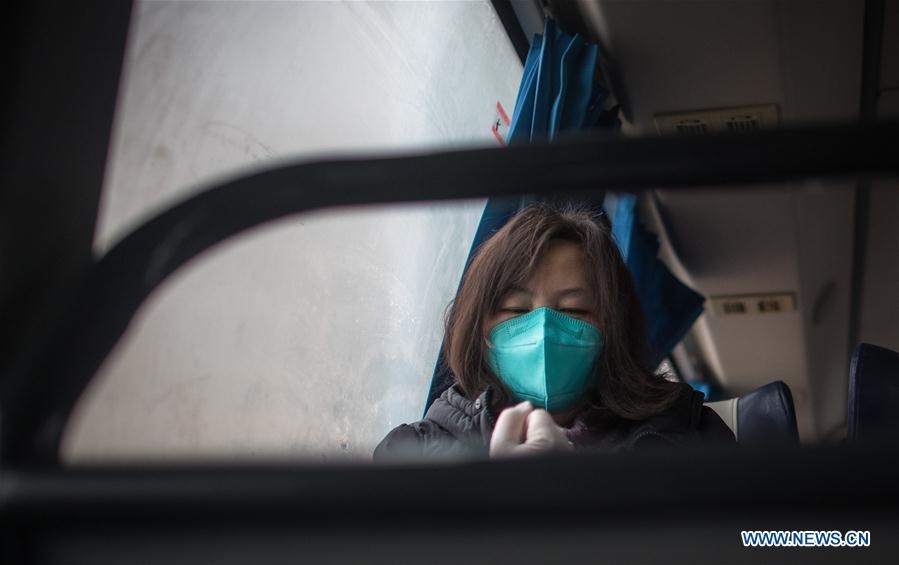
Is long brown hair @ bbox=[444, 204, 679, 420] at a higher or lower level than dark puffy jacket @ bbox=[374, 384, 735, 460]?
higher

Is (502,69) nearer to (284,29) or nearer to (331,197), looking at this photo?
(284,29)

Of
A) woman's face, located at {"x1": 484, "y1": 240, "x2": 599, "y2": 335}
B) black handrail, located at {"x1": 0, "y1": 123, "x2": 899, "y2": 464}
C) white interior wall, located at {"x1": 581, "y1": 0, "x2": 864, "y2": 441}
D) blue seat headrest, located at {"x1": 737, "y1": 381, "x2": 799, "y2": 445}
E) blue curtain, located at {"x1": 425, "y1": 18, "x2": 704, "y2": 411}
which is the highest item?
white interior wall, located at {"x1": 581, "y1": 0, "x2": 864, "y2": 441}

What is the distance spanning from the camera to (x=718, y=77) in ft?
8.19

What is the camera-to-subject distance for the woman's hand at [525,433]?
3.83ft

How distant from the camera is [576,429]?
144 cm

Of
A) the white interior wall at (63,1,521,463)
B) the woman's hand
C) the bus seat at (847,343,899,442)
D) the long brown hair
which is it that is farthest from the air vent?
the woman's hand

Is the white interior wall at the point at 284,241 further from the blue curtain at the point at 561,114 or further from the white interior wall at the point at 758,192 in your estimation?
the white interior wall at the point at 758,192

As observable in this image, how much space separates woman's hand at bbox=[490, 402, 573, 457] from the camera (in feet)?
3.83

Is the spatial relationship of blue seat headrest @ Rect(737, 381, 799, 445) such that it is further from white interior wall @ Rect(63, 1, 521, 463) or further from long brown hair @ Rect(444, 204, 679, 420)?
white interior wall @ Rect(63, 1, 521, 463)

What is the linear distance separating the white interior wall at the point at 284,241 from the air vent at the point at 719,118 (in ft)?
2.71

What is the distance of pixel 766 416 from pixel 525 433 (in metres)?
0.52

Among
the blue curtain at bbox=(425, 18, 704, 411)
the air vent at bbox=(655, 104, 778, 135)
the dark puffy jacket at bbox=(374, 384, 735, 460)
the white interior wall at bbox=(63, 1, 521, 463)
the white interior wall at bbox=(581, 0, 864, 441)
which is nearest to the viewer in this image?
the white interior wall at bbox=(63, 1, 521, 463)

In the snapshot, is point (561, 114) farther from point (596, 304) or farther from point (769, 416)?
point (769, 416)

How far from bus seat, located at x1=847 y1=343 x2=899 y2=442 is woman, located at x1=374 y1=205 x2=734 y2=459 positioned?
199mm
